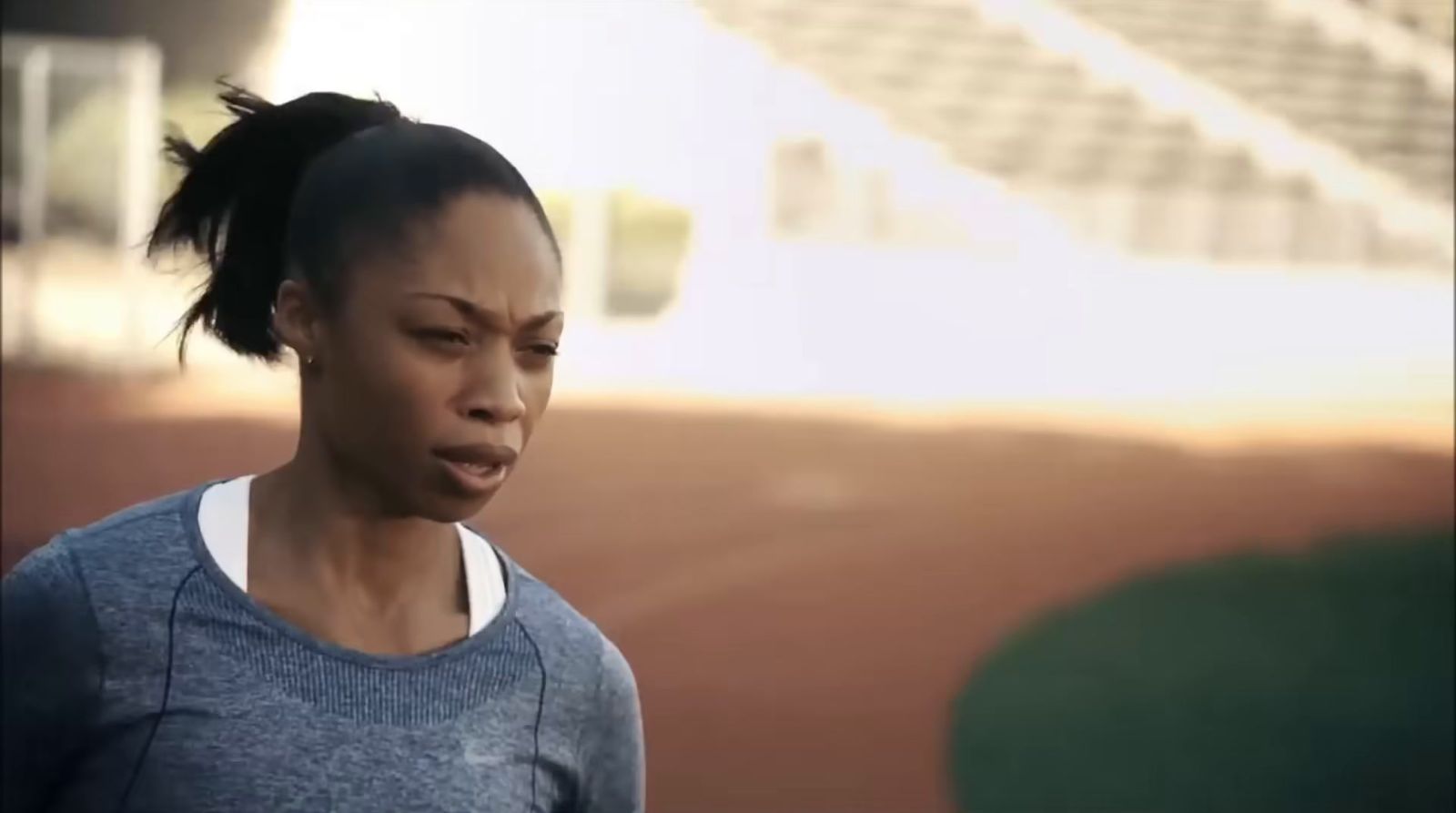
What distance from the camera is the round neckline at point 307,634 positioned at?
3.71 ft

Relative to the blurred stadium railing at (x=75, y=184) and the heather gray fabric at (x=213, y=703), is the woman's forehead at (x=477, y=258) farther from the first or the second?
the blurred stadium railing at (x=75, y=184)

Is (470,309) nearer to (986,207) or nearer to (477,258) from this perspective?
(477,258)

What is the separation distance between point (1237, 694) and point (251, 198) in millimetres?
4665

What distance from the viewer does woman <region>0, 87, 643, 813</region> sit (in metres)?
1.08

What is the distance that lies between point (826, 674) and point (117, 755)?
428cm

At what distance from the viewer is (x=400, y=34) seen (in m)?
4.83

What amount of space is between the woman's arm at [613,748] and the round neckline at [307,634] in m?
0.09

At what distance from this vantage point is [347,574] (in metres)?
1.19

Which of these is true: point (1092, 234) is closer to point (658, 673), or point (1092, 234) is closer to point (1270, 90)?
point (1270, 90)

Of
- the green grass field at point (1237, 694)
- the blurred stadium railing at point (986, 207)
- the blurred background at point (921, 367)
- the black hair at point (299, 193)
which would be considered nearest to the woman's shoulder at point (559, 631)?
the black hair at point (299, 193)

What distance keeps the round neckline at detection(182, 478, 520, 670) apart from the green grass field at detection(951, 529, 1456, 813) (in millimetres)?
3712

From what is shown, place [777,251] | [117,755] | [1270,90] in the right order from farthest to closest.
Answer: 1. [1270,90]
2. [777,251]
3. [117,755]

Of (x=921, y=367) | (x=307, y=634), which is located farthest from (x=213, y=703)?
(x=921, y=367)

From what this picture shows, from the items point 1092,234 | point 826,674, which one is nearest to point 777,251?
point 1092,234
